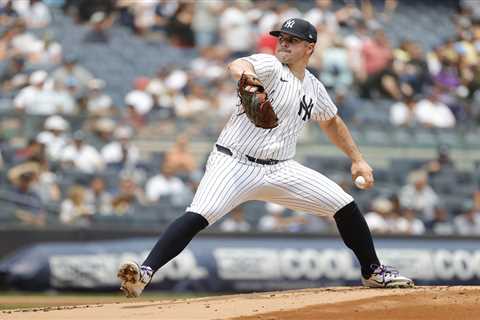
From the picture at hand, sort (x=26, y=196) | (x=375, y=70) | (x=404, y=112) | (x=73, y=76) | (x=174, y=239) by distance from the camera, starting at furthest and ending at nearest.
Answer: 1. (x=375, y=70)
2. (x=404, y=112)
3. (x=73, y=76)
4. (x=26, y=196)
5. (x=174, y=239)

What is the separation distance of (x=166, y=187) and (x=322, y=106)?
617 cm

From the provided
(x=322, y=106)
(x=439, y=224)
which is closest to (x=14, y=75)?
(x=439, y=224)

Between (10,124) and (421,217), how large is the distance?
17.1 feet

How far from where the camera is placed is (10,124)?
1266 cm

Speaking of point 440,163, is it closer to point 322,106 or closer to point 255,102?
point 322,106

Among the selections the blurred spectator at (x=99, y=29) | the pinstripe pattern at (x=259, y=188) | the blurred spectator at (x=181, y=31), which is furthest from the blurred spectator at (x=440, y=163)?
the pinstripe pattern at (x=259, y=188)

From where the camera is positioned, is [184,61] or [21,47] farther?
[184,61]

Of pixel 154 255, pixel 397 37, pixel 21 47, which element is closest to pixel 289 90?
pixel 154 255

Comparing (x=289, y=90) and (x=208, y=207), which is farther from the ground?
(x=289, y=90)

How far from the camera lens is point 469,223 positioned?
13539mm

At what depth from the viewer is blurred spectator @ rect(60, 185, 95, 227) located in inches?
481

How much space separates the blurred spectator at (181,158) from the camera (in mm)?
12898

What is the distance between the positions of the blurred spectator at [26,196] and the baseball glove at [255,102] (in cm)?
668

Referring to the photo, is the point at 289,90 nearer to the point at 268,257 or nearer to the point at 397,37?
the point at 268,257
